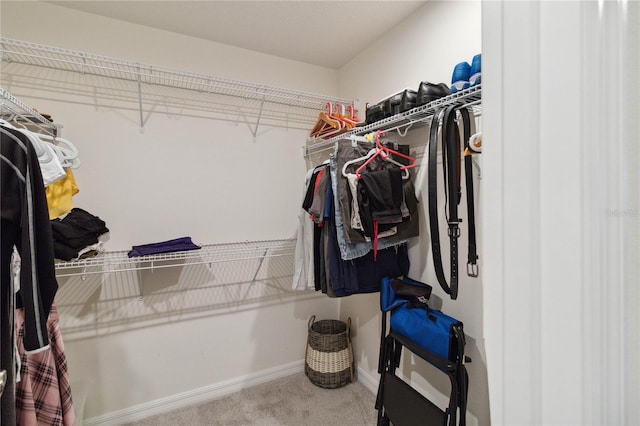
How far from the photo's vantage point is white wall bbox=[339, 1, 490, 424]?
141cm

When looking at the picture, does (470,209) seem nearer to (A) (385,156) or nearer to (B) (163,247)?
(A) (385,156)

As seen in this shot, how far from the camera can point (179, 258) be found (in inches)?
70.3

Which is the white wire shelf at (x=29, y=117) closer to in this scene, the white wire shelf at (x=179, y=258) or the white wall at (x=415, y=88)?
the white wire shelf at (x=179, y=258)

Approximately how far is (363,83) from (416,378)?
79.5 inches

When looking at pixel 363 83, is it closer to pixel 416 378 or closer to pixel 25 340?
pixel 416 378

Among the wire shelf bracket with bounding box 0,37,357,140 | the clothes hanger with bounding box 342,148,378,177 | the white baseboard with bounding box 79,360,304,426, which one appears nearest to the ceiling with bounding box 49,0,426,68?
the wire shelf bracket with bounding box 0,37,357,140

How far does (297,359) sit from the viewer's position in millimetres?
2344

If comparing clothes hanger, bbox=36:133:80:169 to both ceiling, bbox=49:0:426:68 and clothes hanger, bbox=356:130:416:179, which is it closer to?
ceiling, bbox=49:0:426:68

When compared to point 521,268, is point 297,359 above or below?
below

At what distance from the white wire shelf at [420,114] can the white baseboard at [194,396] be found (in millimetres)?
1745

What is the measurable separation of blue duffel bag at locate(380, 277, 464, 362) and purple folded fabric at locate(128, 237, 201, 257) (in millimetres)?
1174

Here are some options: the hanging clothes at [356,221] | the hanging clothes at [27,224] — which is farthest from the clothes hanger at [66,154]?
the hanging clothes at [356,221]

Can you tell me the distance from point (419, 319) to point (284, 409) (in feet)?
3.76

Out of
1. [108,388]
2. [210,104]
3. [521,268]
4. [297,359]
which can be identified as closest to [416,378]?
[297,359]
